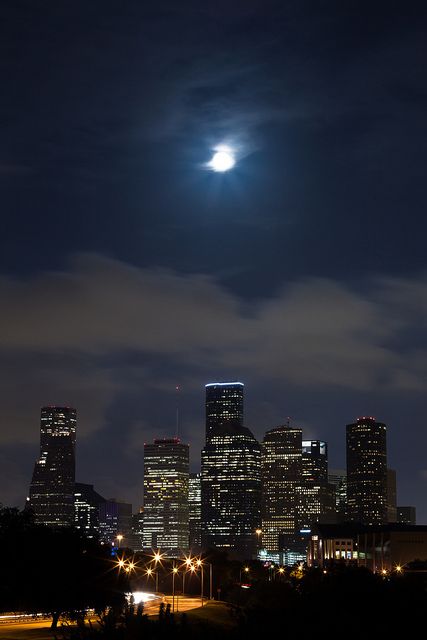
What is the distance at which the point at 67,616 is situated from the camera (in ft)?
369

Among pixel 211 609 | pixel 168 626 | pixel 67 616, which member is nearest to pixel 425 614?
pixel 168 626

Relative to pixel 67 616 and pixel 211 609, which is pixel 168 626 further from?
pixel 211 609

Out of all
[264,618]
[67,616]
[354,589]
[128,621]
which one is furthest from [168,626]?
[67,616]

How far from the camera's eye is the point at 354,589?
43281 mm

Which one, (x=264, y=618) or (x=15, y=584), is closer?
(x=264, y=618)

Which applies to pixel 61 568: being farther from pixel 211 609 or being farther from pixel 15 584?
pixel 211 609

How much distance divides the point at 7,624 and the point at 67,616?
7.48 m

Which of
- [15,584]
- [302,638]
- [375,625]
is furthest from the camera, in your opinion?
[15,584]

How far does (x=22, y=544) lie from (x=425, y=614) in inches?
3035

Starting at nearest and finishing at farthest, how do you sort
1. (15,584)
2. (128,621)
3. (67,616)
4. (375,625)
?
(128,621) → (375,625) → (15,584) → (67,616)

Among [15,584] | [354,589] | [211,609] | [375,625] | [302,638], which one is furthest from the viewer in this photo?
[211,609]

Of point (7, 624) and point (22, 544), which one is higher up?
point (22, 544)

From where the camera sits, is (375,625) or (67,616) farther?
(67,616)

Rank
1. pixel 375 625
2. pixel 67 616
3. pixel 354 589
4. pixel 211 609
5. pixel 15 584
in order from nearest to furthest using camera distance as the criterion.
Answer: pixel 375 625, pixel 354 589, pixel 15 584, pixel 67 616, pixel 211 609
